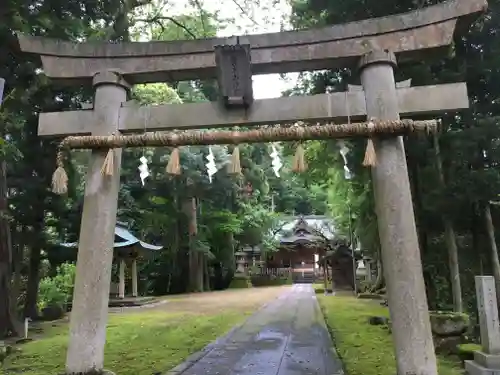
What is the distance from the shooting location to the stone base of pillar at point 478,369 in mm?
5349

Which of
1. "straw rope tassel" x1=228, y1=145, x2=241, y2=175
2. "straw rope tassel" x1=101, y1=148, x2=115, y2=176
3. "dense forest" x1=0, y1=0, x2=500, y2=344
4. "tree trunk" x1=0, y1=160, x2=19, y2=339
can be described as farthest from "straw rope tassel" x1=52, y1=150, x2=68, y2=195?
Answer: "tree trunk" x1=0, y1=160, x2=19, y2=339

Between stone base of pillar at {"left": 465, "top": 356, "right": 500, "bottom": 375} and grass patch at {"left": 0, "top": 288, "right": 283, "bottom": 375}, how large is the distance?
4.19 meters

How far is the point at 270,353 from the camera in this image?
23.8 feet

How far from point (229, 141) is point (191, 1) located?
10394 mm

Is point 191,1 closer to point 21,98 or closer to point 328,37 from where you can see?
point 21,98

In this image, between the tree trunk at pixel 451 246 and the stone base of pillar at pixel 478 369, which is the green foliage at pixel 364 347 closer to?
the stone base of pillar at pixel 478 369

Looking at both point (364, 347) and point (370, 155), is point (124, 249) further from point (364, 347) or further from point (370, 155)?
point (370, 155)

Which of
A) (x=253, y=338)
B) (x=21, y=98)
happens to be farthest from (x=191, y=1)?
(x=253, y=338)

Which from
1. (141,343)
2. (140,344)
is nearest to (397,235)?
(140,344)

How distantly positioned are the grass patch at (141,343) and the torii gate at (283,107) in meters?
2.38

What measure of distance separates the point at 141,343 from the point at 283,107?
6176 mm

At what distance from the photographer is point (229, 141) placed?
465cm

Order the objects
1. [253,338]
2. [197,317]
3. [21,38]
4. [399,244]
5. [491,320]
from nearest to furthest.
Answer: [399,244] < [21,38] < [491,320] < [253,338] < [197,317]

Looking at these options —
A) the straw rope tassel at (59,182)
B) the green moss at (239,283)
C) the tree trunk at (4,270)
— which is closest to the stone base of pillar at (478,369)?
the straw rope tassel at (59,182)
